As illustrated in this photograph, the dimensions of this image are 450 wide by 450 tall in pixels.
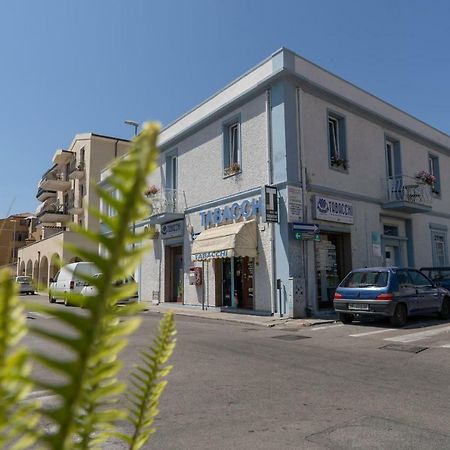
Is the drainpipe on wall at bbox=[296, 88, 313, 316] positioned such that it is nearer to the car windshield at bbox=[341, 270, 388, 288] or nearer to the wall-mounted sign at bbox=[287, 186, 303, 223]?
the wall-mounted sign at bbox=[287, 186, 303, 223]

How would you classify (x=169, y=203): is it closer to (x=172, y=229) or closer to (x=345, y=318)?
(x=172, y=229)

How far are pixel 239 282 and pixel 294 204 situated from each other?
4165mm

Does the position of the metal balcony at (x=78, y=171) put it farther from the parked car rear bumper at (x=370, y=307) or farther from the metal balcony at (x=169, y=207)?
the parked car rear bumper at (x=370, y=307)

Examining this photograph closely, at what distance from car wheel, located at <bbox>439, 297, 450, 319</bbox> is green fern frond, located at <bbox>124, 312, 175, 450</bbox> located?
15.2m

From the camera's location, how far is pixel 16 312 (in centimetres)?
51

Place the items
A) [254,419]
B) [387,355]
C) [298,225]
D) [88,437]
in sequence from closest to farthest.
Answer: [88,437] < [254,419] < [387,355] < [298,225]

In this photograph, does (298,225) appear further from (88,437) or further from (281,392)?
(88,437)

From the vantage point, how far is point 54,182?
4597 cm

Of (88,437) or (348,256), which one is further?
(348,256)

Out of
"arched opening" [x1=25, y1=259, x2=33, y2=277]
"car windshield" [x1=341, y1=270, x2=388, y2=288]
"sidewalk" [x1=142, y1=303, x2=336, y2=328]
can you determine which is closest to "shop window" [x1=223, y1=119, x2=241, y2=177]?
"sidewalk" [x1=142, y1=303, x2=336, y2=328]

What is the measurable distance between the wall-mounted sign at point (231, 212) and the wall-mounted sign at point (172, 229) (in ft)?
5.66

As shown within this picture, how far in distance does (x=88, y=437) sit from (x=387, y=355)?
28.1ft

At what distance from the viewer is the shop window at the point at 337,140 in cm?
1777

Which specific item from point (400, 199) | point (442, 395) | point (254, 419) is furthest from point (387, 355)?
point (400, 199)
